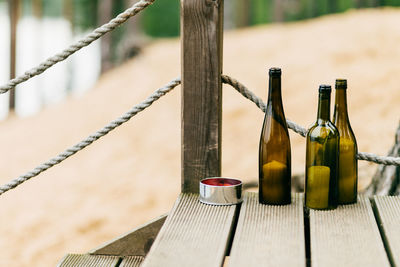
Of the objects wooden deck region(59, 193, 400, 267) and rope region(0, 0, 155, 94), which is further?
rope region(0, 0, 155, 94)

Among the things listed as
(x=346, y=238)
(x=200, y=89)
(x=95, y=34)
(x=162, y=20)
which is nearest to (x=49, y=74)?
(x=162, y=20)

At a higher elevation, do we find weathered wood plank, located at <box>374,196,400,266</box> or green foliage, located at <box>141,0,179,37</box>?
green foliage, located at <box>141,0,179,37</box>

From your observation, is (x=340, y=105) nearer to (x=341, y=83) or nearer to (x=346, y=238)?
(x=341, y=83)

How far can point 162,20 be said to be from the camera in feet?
55.6

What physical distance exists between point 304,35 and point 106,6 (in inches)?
175

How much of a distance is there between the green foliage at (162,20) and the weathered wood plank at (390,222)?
15.5 m

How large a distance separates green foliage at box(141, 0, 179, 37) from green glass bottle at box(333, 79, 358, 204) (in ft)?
50.4

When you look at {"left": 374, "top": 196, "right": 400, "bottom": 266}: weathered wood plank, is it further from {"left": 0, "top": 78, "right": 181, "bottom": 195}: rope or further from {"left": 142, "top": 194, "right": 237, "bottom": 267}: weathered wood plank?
{"left": 0, "top": 78, "right": 181, "bottom": 195}: rope

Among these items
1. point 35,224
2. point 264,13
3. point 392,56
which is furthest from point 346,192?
point 264,13

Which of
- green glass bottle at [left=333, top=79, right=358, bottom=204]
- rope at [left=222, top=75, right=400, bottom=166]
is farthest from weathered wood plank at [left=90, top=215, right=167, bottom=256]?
green glass bottle at [left=333, top=79, right=358, bottom=204]

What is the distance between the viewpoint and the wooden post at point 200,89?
184cm

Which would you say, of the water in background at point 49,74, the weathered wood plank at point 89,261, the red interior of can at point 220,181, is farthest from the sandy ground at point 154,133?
the water in background at point 49,74

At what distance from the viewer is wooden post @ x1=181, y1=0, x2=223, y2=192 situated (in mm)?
1845

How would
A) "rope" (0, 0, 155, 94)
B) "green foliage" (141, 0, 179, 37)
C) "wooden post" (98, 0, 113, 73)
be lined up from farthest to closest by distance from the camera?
"green foliage" (141, 0, 179, 37)
"wooden post" (98, 0, 113, 73)
"rope" (0, 0, 155, 94)
